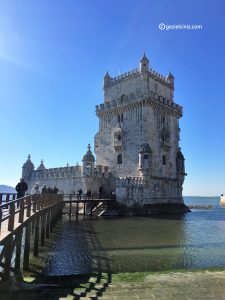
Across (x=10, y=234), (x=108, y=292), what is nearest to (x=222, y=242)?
(x=108, y=292)

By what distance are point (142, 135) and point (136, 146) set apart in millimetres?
1892

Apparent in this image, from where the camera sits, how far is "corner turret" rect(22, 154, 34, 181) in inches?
2422

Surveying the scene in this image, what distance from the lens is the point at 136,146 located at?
46031mm

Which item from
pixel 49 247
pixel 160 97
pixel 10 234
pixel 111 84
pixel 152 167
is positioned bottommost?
pixel 49 247

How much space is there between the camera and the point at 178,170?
170 feet

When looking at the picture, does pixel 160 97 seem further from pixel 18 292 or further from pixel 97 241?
pixel 18 292

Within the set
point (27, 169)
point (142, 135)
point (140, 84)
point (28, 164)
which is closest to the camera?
point (142, 135)

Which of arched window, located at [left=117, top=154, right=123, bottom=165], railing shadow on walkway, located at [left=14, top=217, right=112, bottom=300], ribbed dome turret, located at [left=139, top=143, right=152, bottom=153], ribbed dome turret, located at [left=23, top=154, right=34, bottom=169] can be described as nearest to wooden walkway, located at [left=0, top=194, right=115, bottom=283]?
railing shadow on walkway, located at [left=14, top=217, right=112, bottom=300]

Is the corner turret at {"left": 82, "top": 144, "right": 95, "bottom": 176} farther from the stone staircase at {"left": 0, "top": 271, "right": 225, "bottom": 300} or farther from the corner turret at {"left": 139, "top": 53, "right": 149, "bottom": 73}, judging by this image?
the stone staircase at {"left": 0, "top": 271, "right": 225, "bottom": 300}

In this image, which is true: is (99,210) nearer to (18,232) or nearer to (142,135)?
(142,135)

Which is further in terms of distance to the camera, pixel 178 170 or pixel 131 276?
pixel 178 170

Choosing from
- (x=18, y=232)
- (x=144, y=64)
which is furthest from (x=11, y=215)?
(x=144, y=64)

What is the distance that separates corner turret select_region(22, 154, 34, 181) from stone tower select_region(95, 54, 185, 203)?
1758cm

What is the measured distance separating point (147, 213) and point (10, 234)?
33.9m
